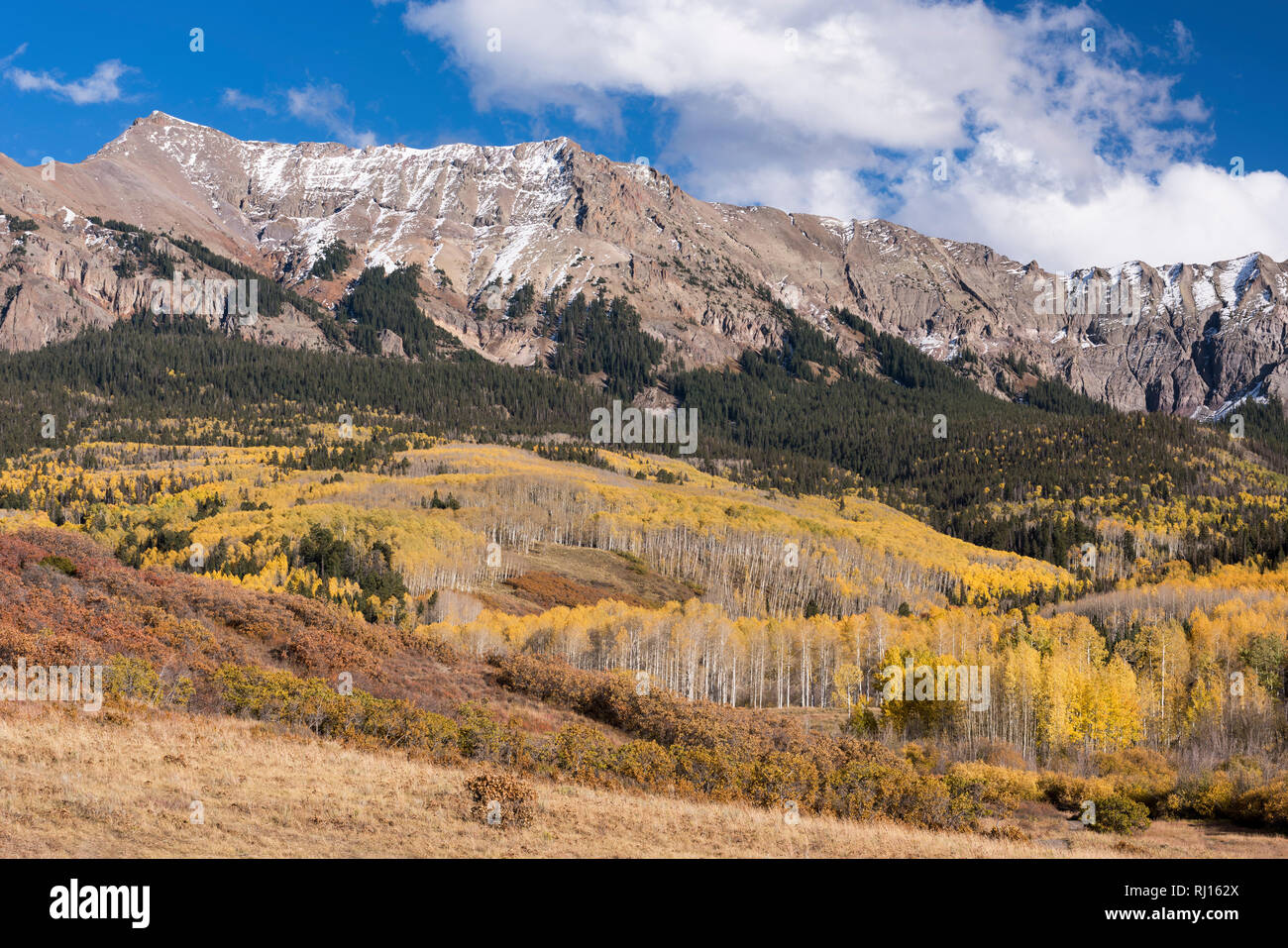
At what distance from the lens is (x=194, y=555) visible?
149375 millimetres

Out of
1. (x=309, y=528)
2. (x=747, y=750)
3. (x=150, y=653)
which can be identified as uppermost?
(x=309, y=528)

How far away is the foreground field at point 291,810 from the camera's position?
67.7ft

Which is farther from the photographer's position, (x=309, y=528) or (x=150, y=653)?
(x=309, y=528)

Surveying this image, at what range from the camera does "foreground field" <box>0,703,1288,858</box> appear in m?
20.6

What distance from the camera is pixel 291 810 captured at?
2361cm
